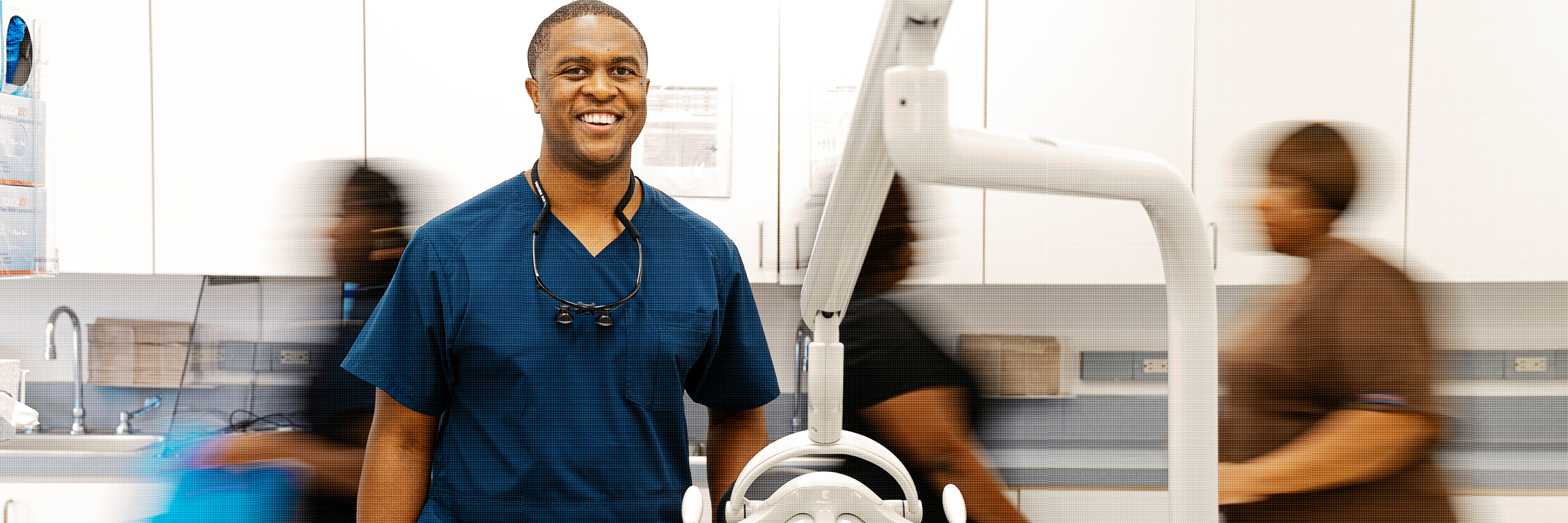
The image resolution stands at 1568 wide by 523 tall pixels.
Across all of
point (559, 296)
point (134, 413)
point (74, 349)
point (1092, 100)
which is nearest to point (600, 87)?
point (559, 296)

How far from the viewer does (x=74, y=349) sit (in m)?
1.75

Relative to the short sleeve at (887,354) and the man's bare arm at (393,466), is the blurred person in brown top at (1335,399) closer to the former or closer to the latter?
the short sleeve at (887,354)

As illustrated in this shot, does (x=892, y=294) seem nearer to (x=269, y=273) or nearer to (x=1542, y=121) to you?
(x=269, y=273)

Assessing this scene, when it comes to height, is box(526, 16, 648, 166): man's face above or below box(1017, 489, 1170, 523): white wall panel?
above

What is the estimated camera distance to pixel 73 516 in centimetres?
150

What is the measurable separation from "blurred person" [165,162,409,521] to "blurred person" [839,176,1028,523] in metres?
0.64

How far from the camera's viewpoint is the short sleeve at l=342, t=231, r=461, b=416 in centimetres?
83

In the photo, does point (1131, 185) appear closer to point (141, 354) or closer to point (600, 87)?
point (600, 87)

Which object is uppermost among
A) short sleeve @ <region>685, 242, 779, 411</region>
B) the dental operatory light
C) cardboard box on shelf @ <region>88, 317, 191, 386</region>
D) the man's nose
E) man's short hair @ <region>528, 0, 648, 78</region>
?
man's short hair @ <region>528, 0, 648, 78</region>

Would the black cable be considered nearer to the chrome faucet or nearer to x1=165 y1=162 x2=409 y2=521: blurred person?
the chrome faucet

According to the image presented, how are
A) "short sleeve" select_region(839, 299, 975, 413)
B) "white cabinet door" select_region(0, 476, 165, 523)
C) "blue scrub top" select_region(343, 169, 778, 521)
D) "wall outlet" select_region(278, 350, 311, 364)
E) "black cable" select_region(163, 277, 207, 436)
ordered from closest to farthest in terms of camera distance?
"blue scrub top" select_region(343, 169, 778, 521) → "short sleeve" select_region(839, 299, 975, 413) → "white cabinet door" select_region(0, 476, 165, 523) → "wall outlet" select_region(278, 350, 311, 364) → "black cable" select_region(163, 277, 207, 436)

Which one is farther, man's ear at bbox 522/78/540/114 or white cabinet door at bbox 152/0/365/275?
white cabinet door at bbox 152/0/365/275

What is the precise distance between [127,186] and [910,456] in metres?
1.61

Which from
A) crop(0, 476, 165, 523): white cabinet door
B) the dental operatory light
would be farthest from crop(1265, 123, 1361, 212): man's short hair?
crop(0, 476, 165, 523): white cabinet door
